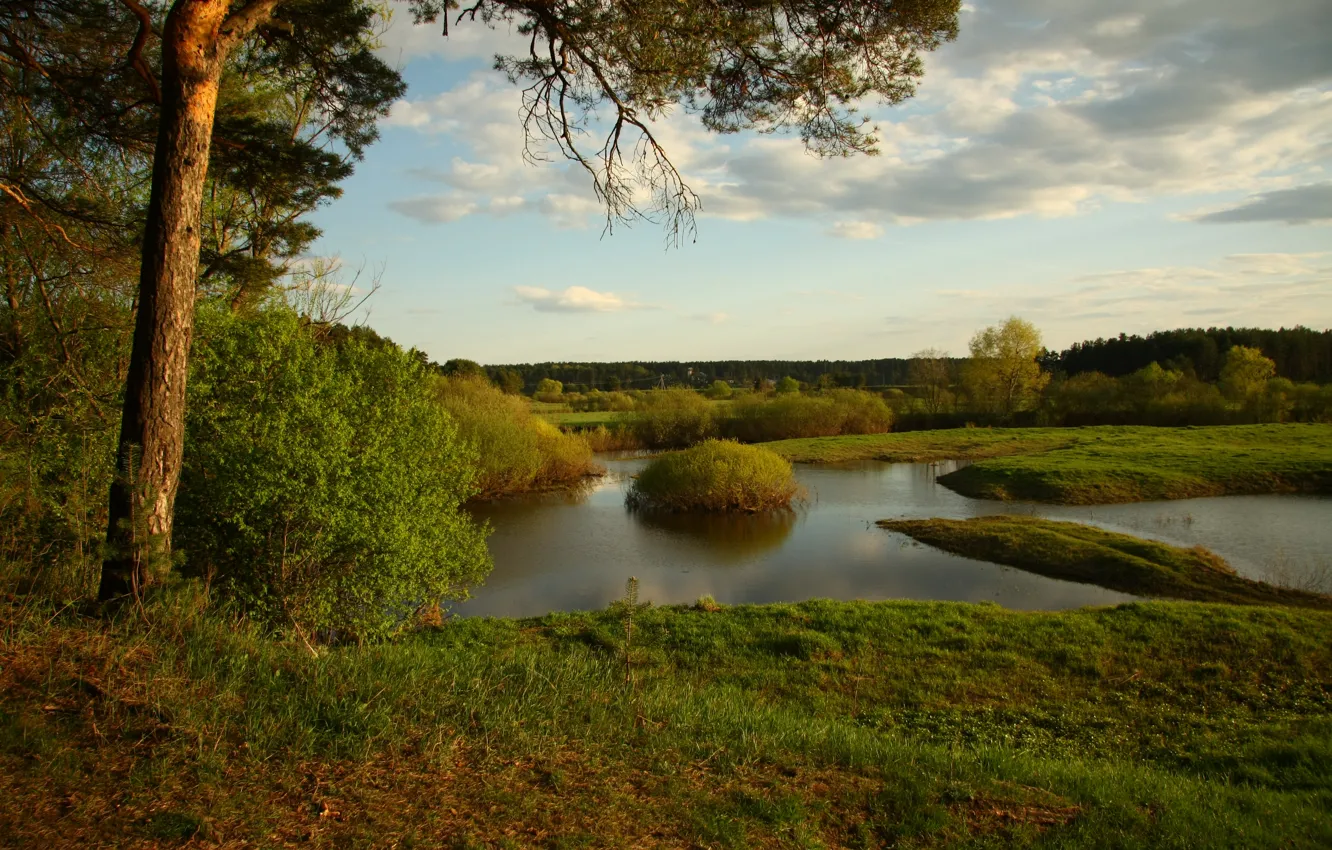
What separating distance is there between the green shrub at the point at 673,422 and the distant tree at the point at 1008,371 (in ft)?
80.6

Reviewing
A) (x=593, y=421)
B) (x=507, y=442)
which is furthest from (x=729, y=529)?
(x=593, y=421)

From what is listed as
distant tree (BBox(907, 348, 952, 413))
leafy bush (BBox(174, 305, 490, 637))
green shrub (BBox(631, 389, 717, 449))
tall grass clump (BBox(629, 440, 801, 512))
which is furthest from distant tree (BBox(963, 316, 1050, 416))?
leafy bush (BBox(174, 305, 490, 637))

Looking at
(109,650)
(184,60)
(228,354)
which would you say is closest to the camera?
(109,650)

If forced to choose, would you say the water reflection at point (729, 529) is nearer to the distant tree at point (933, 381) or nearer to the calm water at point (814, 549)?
the calm water at point (814, 549)

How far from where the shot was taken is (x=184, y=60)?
18.2ft

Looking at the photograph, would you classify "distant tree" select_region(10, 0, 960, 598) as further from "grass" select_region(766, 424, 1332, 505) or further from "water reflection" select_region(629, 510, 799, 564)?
"grass" select_region(766, 424, 1332, 505)

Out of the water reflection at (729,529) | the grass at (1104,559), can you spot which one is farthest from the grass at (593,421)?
the grass at (1104,559)

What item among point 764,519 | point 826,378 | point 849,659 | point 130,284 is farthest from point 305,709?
point 826,378

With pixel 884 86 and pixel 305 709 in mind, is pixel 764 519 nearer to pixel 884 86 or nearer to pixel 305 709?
pixel 884 86

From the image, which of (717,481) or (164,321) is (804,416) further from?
(164,321)

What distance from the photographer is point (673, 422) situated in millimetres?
49406

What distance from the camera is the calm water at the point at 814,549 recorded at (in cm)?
1628

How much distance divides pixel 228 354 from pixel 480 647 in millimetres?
5216

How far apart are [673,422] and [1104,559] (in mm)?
33149
